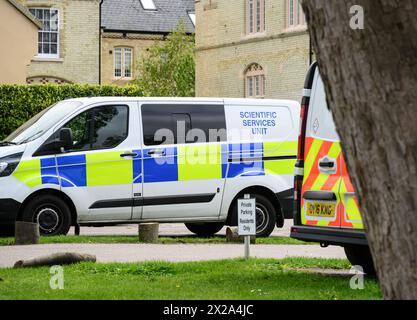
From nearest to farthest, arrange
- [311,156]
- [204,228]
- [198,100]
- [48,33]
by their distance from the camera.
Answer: [311,156], [198,100], [204,228], [48,33]

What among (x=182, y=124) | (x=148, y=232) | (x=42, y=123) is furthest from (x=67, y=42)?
(x=148, y=232)

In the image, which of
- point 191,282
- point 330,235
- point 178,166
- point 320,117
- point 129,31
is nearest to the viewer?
point 191,282

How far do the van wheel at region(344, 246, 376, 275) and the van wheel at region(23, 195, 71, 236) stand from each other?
596cm

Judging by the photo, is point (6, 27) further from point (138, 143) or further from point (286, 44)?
point (138, 143)

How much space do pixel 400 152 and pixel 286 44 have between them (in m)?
41.2

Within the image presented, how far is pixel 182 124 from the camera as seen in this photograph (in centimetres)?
1634

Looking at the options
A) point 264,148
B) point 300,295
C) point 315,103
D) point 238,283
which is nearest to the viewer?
point 300,295

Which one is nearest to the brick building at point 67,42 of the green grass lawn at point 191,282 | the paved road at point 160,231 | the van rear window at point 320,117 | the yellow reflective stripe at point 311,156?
the paved road at point 160,231

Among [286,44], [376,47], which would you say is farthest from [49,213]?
[286,44]

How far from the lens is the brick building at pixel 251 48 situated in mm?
44312

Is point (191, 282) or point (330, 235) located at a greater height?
point (330, 235)

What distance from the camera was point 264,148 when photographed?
16594 millimetres

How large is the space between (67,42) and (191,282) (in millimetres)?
45364

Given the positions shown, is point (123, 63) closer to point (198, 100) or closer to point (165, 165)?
point (198, 100)
